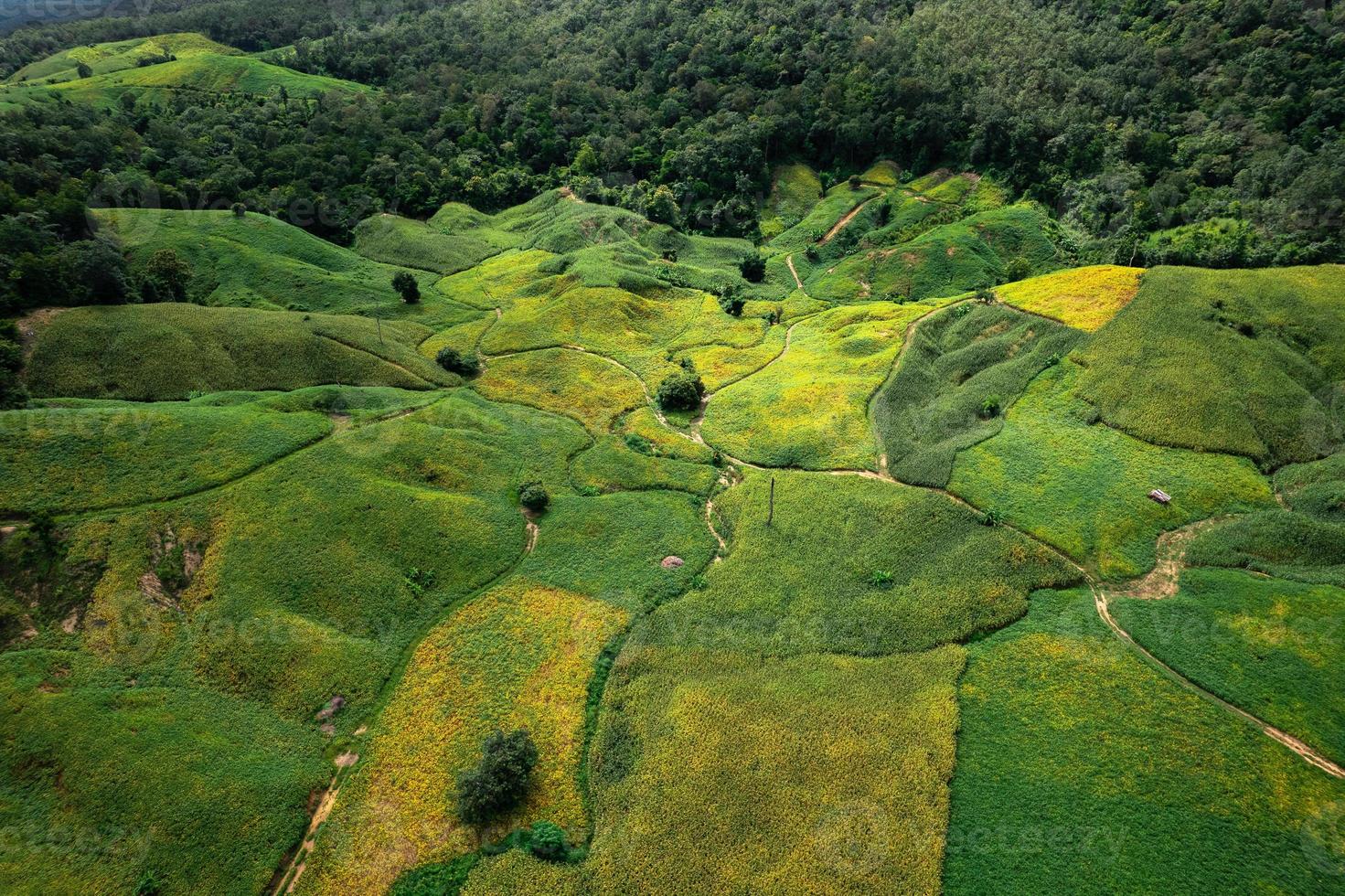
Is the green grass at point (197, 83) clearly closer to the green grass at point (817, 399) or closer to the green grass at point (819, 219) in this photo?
the green grass at point (819, 219)

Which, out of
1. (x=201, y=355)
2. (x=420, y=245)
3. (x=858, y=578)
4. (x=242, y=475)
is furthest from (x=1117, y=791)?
(x=420, y=245)

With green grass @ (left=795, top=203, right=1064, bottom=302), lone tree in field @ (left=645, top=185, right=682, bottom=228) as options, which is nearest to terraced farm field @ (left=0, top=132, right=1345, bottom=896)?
green grass @ (left=795, top=203, right=1064, bottom=302)

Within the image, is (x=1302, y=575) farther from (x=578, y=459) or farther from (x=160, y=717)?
Result: (x=160, y=717)

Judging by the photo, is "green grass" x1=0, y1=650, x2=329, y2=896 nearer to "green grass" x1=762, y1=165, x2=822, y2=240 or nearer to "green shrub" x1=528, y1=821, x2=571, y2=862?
"green shrub" x1=528, y1=821, x2=571, y2=862

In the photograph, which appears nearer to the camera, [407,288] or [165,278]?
[165,278]

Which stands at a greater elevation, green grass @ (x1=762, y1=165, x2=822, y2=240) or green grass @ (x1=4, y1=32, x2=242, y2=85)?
green grass @ (x1=4, y1=32, x2=242, y2=85)

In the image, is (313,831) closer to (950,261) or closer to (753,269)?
(753,269)
